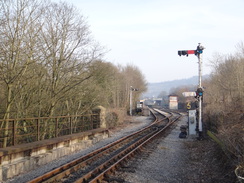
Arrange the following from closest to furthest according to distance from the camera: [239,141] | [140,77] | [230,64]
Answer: [239,141] → [230,64] → [140,77]

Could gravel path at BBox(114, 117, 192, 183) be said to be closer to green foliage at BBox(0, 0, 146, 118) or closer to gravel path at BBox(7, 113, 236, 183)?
gravel path at BBox(7, 113, 236, 183)

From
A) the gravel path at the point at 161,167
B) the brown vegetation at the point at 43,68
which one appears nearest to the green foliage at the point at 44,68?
the brown vegetation at the point at 43,68

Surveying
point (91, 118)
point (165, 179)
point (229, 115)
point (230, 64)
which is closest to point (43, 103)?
point (91, 118)

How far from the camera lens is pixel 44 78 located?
51.0 feet

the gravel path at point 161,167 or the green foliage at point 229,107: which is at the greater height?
the green foliage at point 229,107

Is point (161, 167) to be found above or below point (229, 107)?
below

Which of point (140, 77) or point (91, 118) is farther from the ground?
point (140, 77)

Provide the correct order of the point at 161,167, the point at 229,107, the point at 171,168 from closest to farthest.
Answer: the point at 171,168 < the point at 161,167 < the point at 229,107

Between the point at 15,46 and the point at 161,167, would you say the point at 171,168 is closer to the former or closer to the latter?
the point at 161,167

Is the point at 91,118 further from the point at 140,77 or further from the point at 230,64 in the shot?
the point at 140,77

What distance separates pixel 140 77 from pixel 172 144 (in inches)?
2077

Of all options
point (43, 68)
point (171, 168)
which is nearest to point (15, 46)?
point (43, 68)

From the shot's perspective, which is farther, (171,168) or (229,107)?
(229,107)

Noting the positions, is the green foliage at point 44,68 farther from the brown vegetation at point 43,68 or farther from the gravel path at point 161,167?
the gravel path at point 161,167
